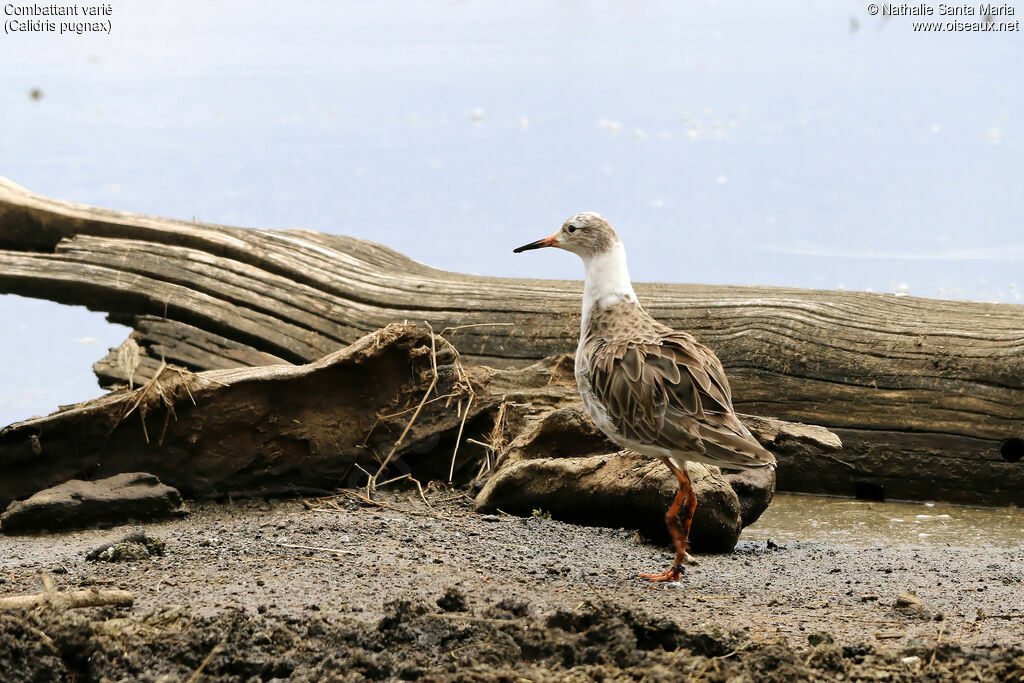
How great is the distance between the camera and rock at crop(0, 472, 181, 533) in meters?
6.02

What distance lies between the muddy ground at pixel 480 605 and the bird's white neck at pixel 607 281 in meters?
1.21

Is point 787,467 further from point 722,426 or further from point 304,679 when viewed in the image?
point 304,679

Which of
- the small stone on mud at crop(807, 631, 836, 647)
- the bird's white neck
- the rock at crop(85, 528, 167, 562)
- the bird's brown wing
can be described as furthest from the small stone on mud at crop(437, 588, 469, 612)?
the bird's white neck

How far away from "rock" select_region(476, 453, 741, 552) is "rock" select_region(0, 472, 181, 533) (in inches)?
70.4

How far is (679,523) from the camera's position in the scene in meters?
5.31

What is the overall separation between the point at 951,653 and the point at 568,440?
→ 321 cm

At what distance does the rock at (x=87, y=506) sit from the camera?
6.02 meters

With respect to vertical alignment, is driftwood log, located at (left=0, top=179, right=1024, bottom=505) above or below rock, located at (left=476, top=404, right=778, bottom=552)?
above

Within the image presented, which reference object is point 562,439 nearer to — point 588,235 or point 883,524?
point 588,235

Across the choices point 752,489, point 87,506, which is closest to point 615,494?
point 752,489

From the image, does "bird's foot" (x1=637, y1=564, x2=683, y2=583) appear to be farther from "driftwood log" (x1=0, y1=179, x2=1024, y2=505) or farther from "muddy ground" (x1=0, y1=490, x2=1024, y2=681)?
"driftwood log" (x1=0, y1=179, x2=1024, y2=505)

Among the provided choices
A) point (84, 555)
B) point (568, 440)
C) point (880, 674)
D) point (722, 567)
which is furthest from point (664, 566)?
point (84, 555)

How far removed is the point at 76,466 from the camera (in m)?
6.58

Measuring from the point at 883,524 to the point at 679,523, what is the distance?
Result: 2.24m
